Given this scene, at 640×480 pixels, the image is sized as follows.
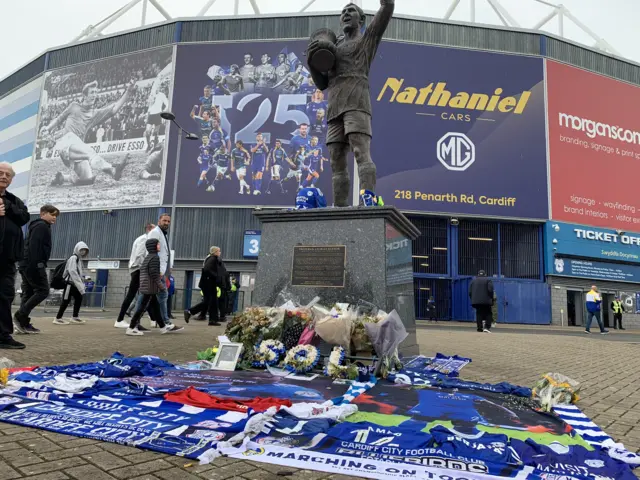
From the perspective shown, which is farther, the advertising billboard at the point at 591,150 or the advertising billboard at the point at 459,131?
the advertising billboard at the point at 591,150

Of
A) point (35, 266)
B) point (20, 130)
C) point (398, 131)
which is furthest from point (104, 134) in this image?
point (35, 266)

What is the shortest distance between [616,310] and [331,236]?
68.4ft

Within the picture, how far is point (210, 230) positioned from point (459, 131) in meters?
15.3

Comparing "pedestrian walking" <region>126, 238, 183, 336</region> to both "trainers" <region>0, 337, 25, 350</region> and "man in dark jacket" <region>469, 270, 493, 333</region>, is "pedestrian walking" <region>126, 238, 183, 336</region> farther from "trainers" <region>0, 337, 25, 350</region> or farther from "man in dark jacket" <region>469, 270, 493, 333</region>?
"man in dark jacket" <region>469, 270, 493, 333</region>

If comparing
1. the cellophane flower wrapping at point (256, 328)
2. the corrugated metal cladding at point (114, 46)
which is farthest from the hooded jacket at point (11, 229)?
the corrugated metal cladding at point (114, 46)

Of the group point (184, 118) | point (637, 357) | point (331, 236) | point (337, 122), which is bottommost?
point (637, 357)

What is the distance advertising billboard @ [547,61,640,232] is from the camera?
2500 centimetres

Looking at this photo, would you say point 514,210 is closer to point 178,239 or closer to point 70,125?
point 178,239

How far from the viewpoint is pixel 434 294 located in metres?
24.8

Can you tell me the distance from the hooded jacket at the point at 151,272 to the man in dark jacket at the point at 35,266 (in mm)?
1332

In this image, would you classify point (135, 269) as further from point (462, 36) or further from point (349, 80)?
point (462, 36)

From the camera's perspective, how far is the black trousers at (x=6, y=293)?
15.7ft

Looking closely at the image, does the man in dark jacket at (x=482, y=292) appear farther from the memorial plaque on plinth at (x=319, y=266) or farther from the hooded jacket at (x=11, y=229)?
the hooded jacket at (x=11, y=229)

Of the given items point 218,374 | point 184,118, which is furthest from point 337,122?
point 184,118
